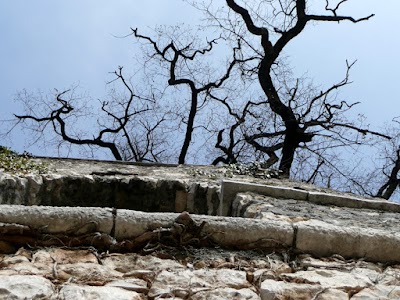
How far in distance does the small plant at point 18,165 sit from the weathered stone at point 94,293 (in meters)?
5.82

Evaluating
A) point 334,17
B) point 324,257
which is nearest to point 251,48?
point 334,17

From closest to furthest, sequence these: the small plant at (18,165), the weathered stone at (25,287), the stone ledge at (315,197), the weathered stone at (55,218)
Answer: the weathered stone at (25,287) → the weathered stone at (55,218) → the stone ledge at (315,197) → the small plant at (18,165)

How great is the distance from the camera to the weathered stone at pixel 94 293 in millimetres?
2691

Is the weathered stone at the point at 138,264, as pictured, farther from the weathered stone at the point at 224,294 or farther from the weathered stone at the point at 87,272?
the weathered stone at the point at 224,294

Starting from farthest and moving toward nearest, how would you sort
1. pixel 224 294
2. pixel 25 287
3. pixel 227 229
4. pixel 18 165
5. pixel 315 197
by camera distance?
pixel 18 165 < pixel 315 197 < pixel 227 229 < pixel 224 294 < pixel 25 287

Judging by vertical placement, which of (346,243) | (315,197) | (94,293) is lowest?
(94,293)

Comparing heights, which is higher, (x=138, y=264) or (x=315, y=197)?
(x=315, y=197)

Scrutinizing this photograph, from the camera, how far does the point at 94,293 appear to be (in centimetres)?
274

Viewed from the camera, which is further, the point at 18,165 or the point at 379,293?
the point at 18,165

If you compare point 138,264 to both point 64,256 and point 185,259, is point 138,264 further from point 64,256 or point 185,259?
point 64,256

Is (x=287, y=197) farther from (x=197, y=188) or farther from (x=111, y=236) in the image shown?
(x=111, y=236)

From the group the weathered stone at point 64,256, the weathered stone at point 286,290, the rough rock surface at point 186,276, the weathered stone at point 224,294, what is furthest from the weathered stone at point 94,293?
the weathered stone at point 286,290

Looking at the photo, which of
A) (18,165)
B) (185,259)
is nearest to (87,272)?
(185,259)

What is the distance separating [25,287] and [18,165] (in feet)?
20.3
